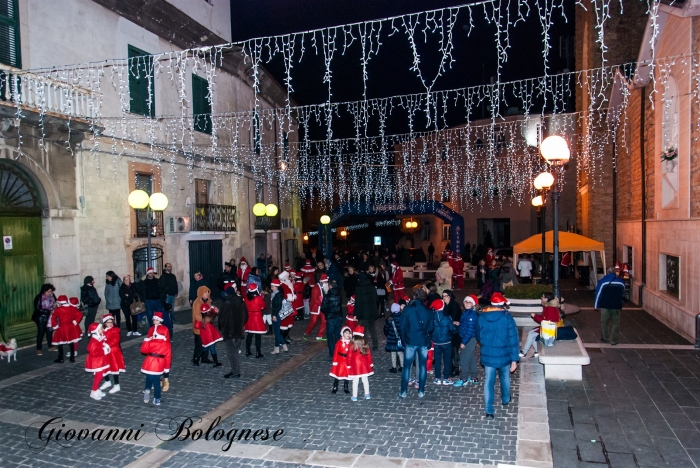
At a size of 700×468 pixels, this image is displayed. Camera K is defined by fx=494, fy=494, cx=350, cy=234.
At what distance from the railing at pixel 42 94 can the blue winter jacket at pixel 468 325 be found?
9.81m

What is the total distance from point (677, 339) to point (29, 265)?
15.2 m

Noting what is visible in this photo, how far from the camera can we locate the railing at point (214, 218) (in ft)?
59.6

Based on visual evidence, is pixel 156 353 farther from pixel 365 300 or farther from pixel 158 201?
pixel 158 201

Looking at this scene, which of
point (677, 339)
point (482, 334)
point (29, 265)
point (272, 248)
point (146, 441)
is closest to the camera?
point (146, 441)

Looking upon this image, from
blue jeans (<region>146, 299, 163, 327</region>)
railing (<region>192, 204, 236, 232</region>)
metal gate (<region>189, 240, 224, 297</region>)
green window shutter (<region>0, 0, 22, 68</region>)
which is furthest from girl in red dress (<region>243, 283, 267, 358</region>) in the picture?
railing (<region>192, 204, 236, 232</region>)

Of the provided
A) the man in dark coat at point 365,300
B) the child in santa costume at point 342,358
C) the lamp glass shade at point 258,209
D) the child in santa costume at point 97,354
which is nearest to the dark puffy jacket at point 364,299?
the man in dark coat at point 365,300

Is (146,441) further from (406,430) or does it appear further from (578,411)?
(578,411)

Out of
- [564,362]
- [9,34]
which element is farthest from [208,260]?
[564,362]

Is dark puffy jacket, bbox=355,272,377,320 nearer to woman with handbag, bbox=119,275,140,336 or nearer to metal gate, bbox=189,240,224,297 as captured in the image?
woman with handbag, bbox=119,275,140,336

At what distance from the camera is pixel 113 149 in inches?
555

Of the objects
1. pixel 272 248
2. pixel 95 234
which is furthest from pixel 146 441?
pixel 272 248

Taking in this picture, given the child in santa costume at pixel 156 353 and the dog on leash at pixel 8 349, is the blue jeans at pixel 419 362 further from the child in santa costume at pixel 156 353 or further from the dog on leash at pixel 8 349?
the dog on leash at pixel 8 349

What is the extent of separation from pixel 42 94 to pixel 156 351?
7253 mm

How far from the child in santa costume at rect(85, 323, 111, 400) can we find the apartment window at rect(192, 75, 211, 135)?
11854 mm
